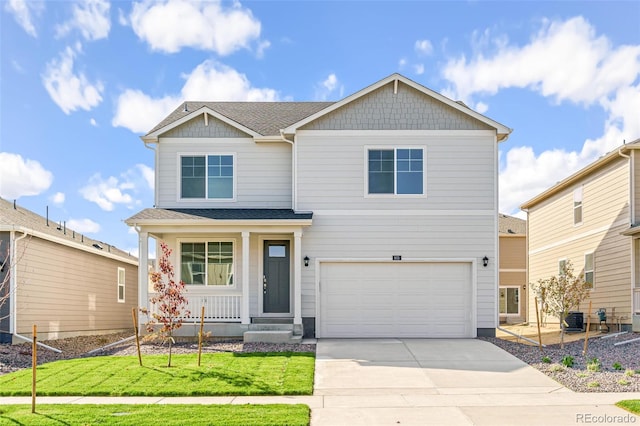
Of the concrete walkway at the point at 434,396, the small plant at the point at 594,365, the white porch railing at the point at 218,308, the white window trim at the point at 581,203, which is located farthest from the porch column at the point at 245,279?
the white window trim at the point at 581,203

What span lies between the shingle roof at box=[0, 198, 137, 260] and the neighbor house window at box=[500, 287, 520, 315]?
56.9 feet

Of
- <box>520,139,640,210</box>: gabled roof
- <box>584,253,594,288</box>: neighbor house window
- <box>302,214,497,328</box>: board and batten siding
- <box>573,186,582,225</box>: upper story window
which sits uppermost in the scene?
<box>520,139,640,210</box>: gabled roof

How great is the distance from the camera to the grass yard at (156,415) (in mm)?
7797

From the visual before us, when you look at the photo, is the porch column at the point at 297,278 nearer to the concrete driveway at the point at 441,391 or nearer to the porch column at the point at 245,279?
the porch column at the point at 245,279

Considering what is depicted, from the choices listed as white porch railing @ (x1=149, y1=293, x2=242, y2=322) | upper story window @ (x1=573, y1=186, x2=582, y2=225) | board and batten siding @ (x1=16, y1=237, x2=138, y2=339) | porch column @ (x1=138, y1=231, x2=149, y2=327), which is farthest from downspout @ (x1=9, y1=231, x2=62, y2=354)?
upper story window @ (x1=573, y1=186, x2=582, y2=225)

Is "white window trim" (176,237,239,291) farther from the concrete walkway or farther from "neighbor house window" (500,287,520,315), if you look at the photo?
"neighbor house window" (500,287,520,315)

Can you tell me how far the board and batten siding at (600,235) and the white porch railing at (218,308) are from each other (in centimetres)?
1066

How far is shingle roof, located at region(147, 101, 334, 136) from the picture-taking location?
703 inches

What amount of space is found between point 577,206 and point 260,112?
11.1 meters

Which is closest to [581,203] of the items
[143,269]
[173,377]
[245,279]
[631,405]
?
[245,279]

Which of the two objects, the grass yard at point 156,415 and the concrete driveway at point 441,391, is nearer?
the grass yard at point 156,415

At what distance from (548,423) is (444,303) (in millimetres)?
8517

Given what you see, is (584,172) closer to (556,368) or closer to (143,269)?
(556,368)

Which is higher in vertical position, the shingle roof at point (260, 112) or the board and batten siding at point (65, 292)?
the shingle roof at point (260, 112)
